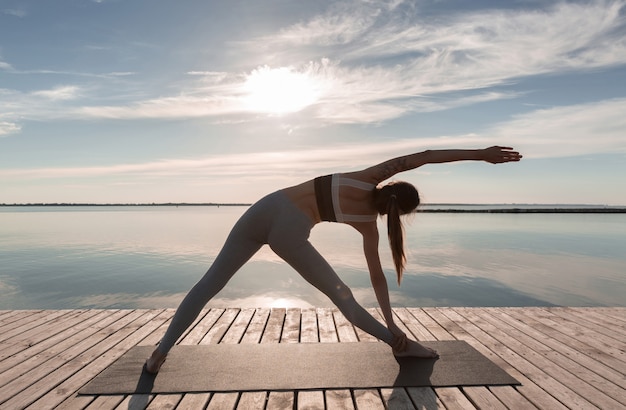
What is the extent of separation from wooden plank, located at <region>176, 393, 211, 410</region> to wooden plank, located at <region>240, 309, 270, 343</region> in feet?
3.72

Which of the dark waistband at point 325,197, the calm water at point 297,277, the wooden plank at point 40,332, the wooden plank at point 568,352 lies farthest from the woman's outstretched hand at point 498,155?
the calm water at point 297,277

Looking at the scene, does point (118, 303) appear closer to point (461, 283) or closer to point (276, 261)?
point (276, 261)

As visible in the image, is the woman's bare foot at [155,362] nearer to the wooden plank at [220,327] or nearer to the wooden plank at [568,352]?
the wooden plank at [220,327]

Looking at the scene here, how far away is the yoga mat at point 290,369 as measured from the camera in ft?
9.50

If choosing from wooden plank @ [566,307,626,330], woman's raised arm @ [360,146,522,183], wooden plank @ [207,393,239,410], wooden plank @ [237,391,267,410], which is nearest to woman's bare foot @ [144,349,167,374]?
wooden plank @ [207,393,239,410]

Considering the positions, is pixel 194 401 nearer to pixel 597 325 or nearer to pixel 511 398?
pixel 511 398

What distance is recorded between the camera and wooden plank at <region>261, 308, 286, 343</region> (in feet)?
13.0

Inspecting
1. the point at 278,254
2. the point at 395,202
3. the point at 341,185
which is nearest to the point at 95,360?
the point at 278,254

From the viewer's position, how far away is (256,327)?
4.35 metres

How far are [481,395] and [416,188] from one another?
1400 mm

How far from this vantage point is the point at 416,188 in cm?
285

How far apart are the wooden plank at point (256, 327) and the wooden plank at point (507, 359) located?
1.86m

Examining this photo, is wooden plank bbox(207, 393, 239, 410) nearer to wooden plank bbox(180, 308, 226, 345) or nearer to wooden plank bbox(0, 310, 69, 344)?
wooden plank bbox(180, 308, 226, 345)

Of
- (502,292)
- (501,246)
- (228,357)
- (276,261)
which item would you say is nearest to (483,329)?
(228,357)
